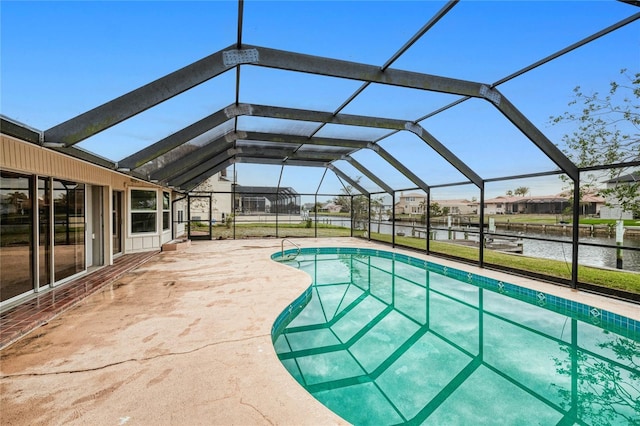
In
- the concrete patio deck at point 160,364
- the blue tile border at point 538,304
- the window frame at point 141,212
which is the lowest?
the blue tile border at point 538,304

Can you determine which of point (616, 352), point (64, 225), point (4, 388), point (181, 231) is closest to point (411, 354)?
point (616, 352)

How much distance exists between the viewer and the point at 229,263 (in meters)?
7.53

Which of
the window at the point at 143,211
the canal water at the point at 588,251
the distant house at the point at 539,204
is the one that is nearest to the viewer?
the canal water at the point at 588,251

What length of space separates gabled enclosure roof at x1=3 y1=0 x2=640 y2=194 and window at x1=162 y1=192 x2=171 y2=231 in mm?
3059

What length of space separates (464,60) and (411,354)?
4.05 m

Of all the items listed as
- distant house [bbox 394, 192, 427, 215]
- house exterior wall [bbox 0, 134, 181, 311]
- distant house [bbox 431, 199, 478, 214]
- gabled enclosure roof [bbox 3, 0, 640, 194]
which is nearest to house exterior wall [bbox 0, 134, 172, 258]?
house exterior wall [bbox 0, 134, 181, 311]

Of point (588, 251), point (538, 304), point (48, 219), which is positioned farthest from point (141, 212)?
point (588, 251)

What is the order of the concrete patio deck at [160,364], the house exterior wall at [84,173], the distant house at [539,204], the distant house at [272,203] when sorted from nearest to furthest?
1. the concrete patio deck at [160,364]
2. the house exterior wall at [84,173]
3. the distant house at [539,204]
4. the distant house at [272,203]

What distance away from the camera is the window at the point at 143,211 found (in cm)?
876

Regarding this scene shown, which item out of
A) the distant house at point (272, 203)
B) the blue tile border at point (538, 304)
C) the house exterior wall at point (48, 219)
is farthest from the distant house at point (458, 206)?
the house exterior wall at point (48, 219)

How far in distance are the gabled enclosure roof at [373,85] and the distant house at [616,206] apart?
76 centimetres

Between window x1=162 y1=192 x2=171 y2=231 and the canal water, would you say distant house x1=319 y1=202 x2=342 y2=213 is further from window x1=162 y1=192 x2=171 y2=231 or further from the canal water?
the canal water

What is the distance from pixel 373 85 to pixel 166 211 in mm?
8907

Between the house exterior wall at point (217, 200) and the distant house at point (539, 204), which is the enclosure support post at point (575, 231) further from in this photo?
the house exterior wall at point (217, 200)
